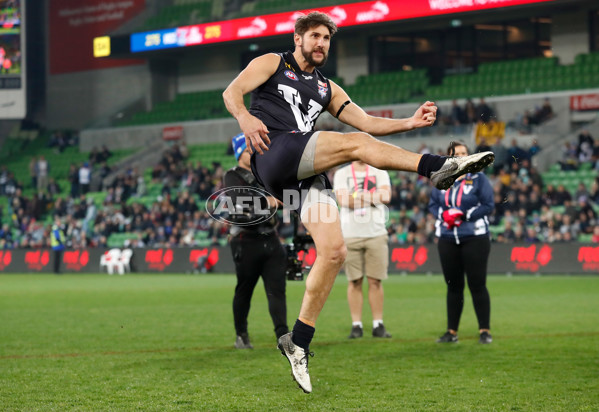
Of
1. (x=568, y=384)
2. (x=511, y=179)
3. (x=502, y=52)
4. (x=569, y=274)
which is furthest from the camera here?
(x=502, y=52)

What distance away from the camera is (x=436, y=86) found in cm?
3388

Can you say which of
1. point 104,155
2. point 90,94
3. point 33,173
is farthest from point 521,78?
point 90,94

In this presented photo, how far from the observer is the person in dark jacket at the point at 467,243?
9.41m

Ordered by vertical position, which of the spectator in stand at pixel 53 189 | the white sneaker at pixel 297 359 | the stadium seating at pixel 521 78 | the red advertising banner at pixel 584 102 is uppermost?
the stadium seating at pixel 521 78

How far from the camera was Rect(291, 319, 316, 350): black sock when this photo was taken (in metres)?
6.06

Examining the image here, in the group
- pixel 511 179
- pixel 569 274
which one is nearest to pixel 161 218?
pixel 511 179

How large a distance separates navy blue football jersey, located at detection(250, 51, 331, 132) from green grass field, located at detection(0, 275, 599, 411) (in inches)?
76.0

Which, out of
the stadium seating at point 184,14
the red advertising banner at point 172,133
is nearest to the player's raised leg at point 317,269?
the stadium seating at point 184,14

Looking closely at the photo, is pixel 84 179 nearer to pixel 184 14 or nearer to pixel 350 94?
pixel 184 14

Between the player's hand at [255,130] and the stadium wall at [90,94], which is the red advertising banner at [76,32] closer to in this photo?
the stadium wall at [90,94]

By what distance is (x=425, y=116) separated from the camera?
6109mm

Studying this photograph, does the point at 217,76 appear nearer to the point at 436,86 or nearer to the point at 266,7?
the point at 266,7

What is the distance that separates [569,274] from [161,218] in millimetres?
15665

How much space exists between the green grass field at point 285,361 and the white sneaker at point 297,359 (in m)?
0.19
